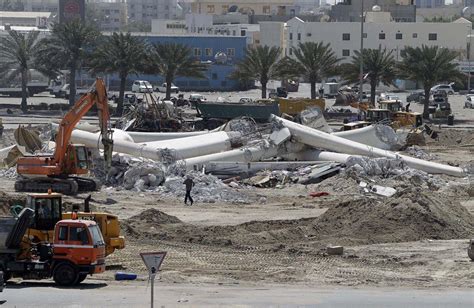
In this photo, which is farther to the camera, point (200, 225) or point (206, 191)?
point (206, 191)

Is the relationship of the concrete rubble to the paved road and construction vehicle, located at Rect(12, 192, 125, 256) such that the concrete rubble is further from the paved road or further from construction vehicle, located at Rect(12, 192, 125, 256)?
the paved road

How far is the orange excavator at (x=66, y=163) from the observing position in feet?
150

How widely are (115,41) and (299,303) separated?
5779cm

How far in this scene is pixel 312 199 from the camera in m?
46.2

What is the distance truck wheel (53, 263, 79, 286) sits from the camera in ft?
90.5

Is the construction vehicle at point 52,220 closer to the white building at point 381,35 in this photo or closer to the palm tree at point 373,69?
the palm tree at point 373,69

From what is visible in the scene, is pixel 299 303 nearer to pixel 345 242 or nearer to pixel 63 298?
pixel 63 298

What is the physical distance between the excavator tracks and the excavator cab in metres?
15.9

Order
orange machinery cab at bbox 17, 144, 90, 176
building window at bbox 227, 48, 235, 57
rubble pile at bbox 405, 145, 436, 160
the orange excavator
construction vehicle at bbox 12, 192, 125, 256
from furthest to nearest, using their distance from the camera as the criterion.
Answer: building window at bbox 227, 48, 235, 57 → rubble pile at bbox 405, 145, 436, 160 → orange machinery cab at bbox 17, 144, 90, 176 → the orange excavator → construction vehicle at bbox 12, 192, 125, 256

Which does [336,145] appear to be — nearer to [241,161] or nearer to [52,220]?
[241,161]

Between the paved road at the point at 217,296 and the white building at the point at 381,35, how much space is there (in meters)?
89.7

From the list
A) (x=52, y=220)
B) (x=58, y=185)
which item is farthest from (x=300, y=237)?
(x=58, y=185)

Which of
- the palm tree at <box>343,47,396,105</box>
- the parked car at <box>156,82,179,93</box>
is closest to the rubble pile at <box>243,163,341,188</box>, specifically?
the palm tree at <box>343,47,396,105</box>

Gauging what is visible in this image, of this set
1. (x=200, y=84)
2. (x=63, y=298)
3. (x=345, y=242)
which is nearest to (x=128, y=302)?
(x=63, y=298)
